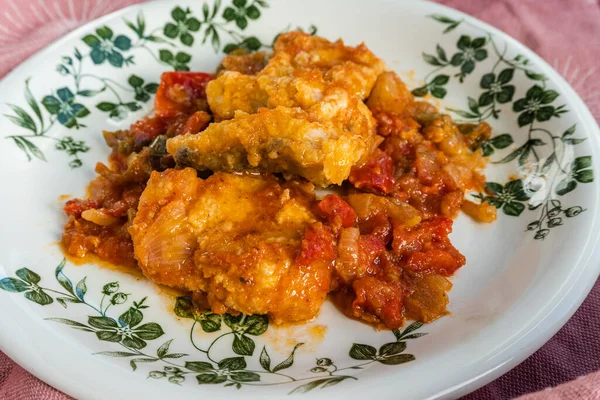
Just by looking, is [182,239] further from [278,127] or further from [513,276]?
[513,276]

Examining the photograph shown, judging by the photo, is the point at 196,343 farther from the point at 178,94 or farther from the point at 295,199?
the point at 178,94

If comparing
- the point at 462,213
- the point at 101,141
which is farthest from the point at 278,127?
the point at 101,141

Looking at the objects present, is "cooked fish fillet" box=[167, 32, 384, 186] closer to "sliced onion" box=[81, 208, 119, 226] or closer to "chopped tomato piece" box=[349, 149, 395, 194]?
"chopped tomato piece" box=[349, 149, 395, 194]

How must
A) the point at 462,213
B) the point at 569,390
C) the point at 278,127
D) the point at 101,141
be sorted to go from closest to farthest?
the point at 569,390 < the point at 278,127 < the point at 462,213 < the point at 101,141

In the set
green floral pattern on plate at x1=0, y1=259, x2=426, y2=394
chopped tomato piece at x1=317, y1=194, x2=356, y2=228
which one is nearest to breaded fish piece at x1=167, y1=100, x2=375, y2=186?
chopped tomato piece at x1=317, y1=194, x2=356, y2=228

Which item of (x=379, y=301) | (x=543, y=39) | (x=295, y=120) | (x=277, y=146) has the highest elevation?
(x=543, y=39)

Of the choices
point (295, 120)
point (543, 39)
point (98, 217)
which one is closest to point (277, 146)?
point (295, 120)

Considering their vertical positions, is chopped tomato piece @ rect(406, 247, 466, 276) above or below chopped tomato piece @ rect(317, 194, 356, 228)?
below
